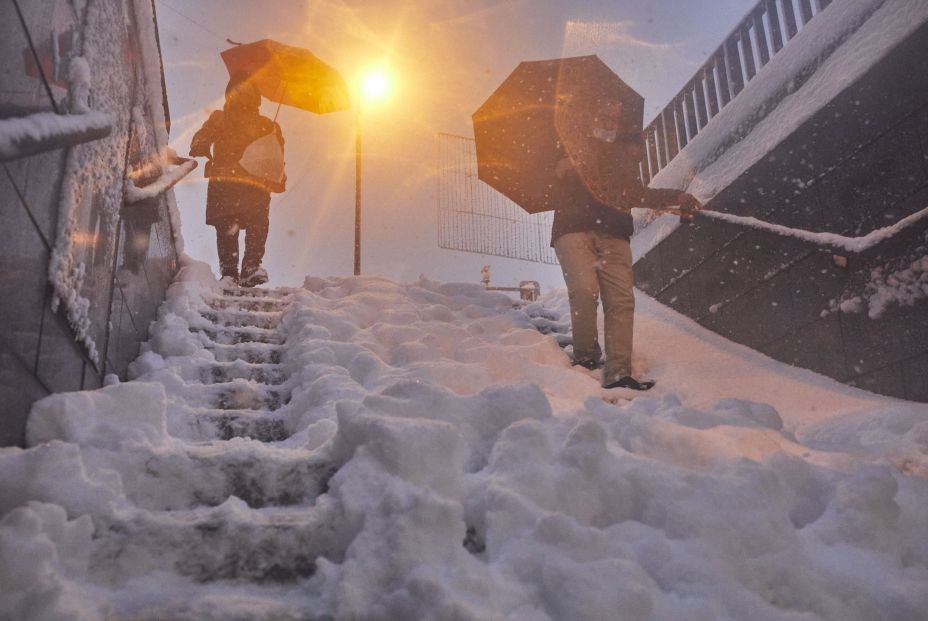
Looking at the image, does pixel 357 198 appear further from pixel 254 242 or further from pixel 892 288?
pixel 892 288

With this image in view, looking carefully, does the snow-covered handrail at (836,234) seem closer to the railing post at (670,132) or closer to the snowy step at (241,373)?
the railing post at (670,132)

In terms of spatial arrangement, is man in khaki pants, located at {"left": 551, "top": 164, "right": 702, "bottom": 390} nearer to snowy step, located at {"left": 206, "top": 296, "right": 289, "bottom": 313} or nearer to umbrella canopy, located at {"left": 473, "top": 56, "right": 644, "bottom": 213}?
umbrella canopy, located at {"left": 473, "top": 56, "right": 644, "bottom": 213}

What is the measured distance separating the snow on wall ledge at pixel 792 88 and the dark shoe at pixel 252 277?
401 centimetres

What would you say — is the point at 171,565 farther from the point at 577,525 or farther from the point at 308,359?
the point at 308,359

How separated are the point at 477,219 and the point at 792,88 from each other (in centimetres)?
503

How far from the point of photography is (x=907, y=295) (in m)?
3.48

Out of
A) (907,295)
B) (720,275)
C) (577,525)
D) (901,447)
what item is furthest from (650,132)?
(577,525)

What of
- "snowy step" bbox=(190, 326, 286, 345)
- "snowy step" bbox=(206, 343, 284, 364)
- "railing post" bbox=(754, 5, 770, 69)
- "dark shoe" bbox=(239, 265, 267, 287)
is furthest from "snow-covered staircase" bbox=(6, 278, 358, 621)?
"railing post" bbox=(754, 5, 770, 69)

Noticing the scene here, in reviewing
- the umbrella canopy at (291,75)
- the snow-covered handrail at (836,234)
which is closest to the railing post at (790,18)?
the snow-covered handrail at (836,234)

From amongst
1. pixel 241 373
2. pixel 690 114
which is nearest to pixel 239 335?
pixel 241 373

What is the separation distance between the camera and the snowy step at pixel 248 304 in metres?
5.23

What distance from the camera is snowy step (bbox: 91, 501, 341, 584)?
5.54ft

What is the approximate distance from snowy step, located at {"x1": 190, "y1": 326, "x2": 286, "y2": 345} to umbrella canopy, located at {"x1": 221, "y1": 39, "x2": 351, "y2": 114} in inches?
210

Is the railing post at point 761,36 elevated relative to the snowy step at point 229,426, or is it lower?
elevated
